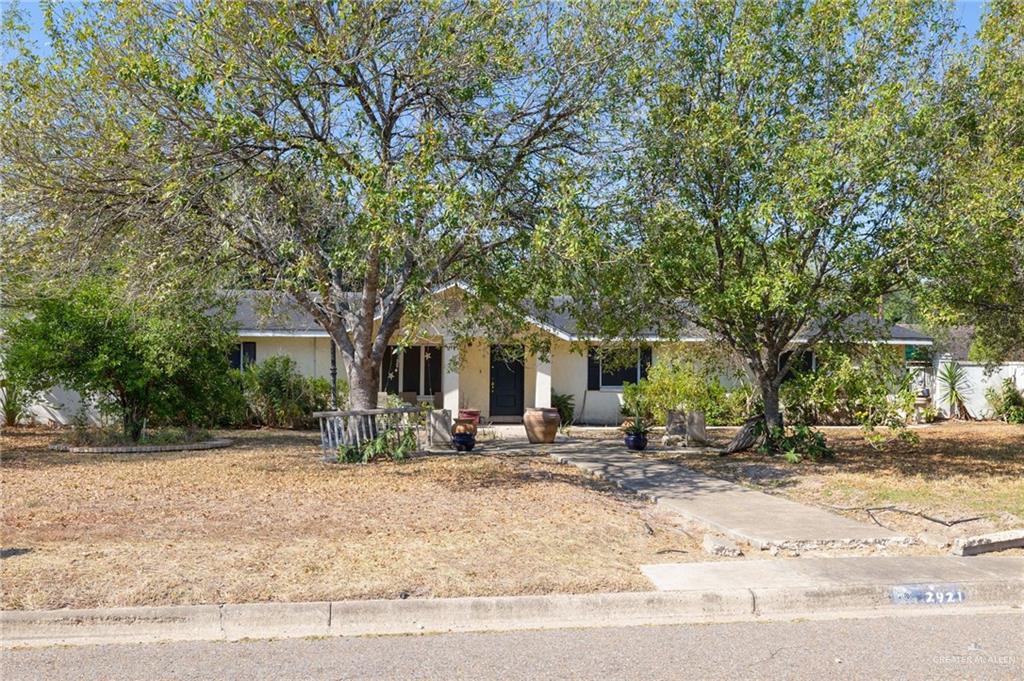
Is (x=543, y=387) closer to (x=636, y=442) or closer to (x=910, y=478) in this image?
(x=636, y=442)

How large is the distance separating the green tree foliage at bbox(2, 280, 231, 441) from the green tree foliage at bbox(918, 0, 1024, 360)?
37.9 feet

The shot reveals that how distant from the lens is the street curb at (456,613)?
5.92 metres

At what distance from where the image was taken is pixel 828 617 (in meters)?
6.65

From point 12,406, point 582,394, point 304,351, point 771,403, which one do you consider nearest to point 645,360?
point 582,394

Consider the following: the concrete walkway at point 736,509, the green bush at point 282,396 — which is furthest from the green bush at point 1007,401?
the green bush at point 282,396

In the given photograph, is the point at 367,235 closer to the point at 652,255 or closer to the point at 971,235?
the point at 652,255

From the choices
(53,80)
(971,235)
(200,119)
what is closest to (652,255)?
(971,235)

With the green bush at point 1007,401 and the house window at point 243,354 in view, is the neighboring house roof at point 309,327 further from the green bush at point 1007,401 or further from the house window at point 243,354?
the green bush at point 1007,401

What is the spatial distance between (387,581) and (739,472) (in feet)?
27.7

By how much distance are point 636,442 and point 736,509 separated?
A: 6513mm

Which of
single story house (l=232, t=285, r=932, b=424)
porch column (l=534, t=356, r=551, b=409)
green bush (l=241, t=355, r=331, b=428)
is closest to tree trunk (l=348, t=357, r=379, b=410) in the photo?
green bush (l=241, t=355, r=331, b=428)

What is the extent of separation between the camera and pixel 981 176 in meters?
13.4

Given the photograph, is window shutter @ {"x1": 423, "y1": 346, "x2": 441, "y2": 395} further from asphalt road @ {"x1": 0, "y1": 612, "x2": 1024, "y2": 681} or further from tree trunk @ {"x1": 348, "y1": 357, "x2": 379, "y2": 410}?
asphalt road @ {"x1": 0, "y1": 612, "x2": 1024, "y2": 681}

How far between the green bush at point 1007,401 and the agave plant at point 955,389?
64cm
